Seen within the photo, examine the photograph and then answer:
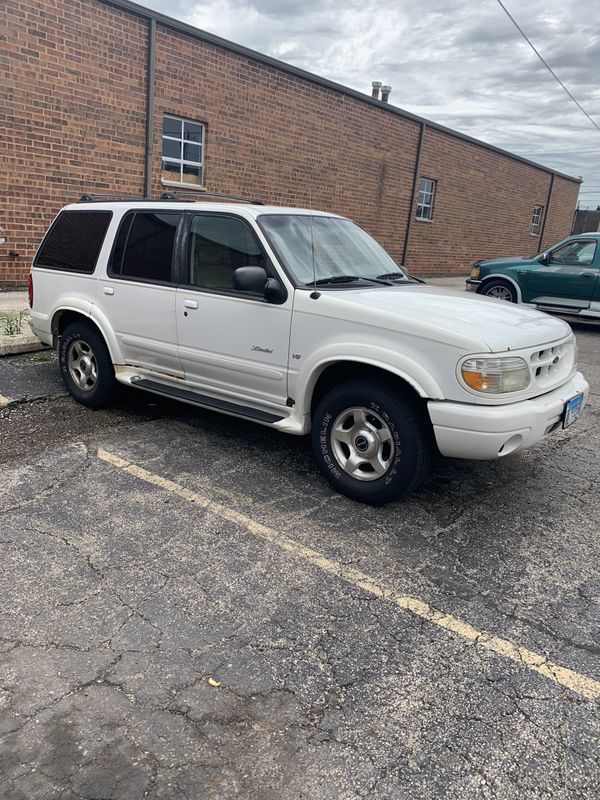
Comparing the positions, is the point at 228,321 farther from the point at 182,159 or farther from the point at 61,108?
the point at 182,159

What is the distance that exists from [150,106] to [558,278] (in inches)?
322

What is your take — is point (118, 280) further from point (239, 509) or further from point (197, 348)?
point (239, 509)

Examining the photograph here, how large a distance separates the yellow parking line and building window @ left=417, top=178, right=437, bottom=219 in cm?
1719

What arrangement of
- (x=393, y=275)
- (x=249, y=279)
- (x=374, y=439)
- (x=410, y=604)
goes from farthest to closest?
(x=393, y=275) → (x=249, y=279) → (x=374, y=439) → (x=410, y=604)

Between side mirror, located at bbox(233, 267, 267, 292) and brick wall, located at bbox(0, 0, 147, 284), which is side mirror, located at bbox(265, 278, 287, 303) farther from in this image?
brick wall, located at bbox(0, 0, 147, 284)

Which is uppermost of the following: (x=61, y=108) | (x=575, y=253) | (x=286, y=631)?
(x=61, y=108)

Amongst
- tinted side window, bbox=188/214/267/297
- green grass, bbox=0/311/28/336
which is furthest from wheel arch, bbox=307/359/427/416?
green grass, bbox=0/311/28/336

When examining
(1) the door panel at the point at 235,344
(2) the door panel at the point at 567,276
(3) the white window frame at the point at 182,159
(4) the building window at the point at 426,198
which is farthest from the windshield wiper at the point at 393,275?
(4) the building window at the point at 426,198

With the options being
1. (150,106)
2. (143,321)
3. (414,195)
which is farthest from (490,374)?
(414,195)

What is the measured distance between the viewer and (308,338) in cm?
417

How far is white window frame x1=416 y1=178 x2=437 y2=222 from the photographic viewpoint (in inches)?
766

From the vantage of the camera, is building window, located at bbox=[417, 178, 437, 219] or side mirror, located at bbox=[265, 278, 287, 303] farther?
building window, located at bbox=[417, 178, 437, 219]

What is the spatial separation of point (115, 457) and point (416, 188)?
53.2ft

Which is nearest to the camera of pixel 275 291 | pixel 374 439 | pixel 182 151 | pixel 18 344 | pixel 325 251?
pixel 374 439
